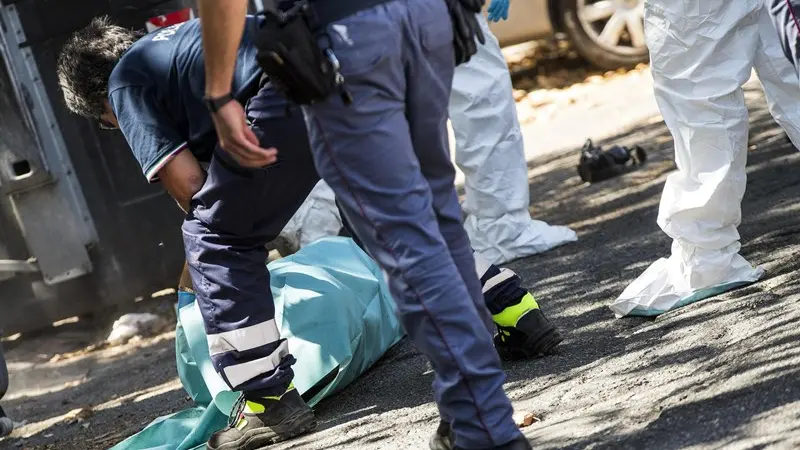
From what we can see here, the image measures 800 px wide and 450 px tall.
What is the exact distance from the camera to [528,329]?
4.00m

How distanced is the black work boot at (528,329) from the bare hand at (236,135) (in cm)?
135

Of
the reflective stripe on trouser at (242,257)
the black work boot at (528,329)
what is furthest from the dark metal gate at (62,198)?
the black work boot at (528,329)

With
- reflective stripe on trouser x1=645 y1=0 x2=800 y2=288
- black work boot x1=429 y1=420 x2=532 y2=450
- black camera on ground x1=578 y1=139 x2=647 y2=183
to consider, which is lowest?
black camera on ground x1=578 y1=139 x2=647 y2=183

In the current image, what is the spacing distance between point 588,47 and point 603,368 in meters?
5.89

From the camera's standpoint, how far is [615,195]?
6461 millimetres

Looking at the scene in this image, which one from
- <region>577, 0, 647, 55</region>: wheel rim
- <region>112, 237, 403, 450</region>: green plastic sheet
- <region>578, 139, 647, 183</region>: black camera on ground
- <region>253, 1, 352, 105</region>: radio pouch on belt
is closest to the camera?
<region>253, 1, 352, 105</region>: radio pouch on belt

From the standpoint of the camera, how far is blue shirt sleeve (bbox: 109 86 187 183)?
358 centimetres

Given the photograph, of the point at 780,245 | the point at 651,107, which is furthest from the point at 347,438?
the point at 651,107

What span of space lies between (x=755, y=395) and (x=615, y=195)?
3.38 m

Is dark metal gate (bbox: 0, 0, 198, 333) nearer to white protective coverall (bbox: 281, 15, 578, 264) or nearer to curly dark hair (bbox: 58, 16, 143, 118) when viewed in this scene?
white protective coverall (bbox: 281, 15, 578, 264)

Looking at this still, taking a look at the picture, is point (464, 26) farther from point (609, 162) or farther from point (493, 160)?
point (609, 162)

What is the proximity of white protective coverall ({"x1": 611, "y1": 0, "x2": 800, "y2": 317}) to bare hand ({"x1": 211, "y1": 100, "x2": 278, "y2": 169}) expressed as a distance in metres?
1.65

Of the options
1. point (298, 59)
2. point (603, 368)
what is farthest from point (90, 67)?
point (603, 368)

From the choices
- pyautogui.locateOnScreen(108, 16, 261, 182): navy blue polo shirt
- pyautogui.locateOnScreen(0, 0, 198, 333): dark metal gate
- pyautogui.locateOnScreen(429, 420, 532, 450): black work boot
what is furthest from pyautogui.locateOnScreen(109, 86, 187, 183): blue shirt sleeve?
pyautogui.locateOnScreen(0, 0, 198, 333): dark metal gate
